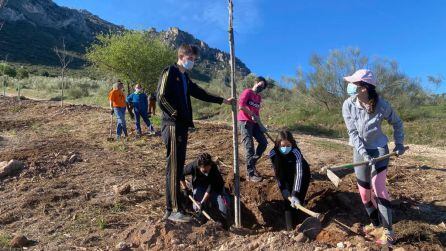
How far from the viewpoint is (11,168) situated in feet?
23.2

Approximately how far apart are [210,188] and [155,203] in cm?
75

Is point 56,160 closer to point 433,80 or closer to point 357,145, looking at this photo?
point 357,145

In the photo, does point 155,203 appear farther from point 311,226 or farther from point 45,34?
point 45,34

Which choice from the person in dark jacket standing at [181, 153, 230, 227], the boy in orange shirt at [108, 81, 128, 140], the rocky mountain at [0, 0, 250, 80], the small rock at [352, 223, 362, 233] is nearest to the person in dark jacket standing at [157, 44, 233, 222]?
the person in dark jacket standing at [181, 153, 230, 227]

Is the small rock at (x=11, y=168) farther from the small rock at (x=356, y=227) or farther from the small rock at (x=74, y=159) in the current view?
the small rock at (x=356, y=227)

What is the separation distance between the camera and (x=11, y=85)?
36062mm

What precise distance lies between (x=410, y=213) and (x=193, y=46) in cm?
324

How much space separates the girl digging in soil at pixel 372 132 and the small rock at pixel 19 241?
3.33 metres

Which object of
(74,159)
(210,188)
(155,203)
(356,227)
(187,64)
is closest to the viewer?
(187,64)

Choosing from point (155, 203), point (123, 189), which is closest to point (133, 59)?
point (123, 189)

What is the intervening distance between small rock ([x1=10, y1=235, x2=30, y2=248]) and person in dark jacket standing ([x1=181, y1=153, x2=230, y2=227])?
182 cm

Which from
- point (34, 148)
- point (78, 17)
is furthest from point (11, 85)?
point (78, 17)

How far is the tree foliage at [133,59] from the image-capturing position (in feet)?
75.9

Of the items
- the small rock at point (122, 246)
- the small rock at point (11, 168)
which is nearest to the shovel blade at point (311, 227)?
the small rock at point (122, 246)
